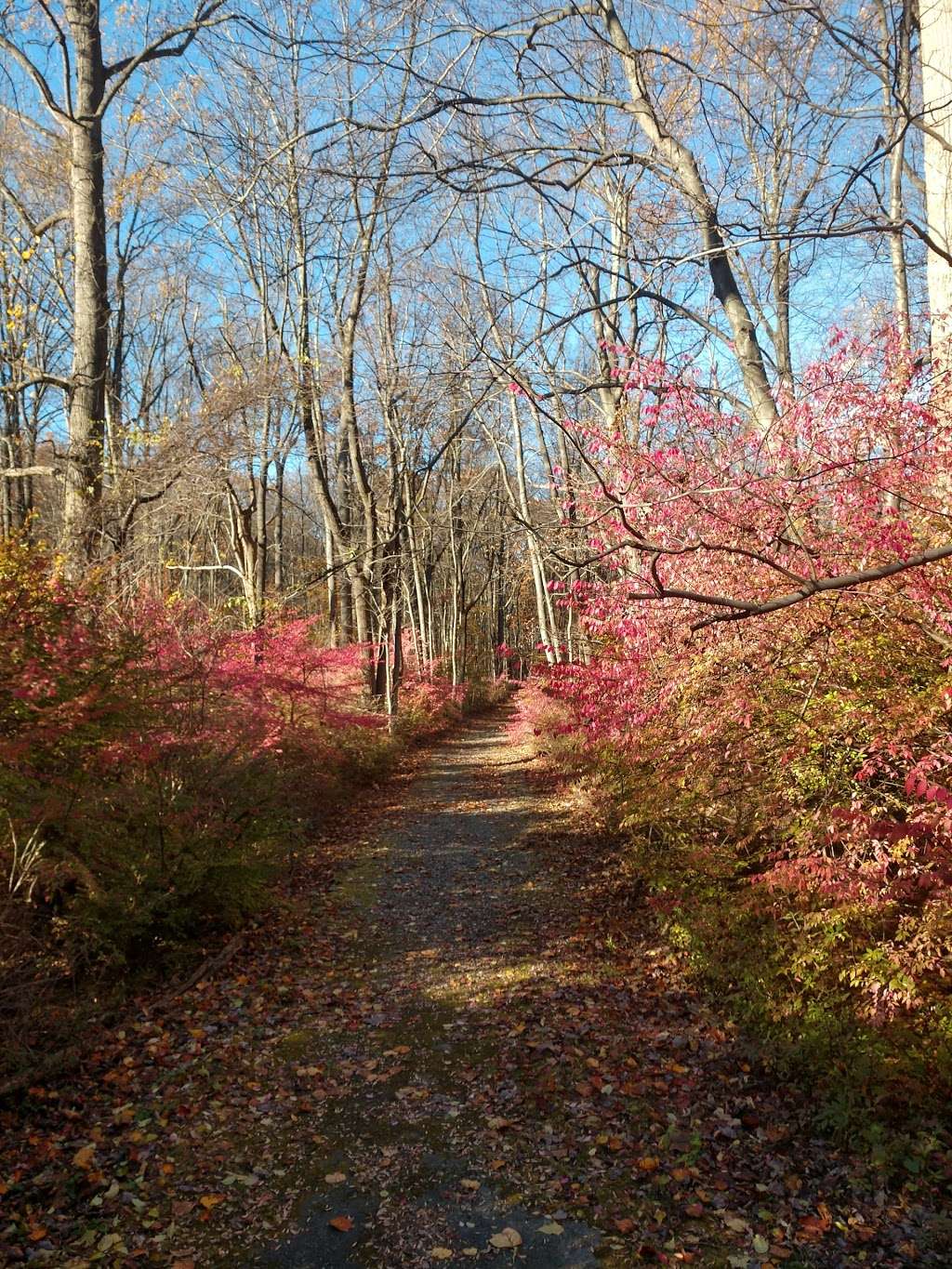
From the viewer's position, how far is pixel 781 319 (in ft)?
39.2

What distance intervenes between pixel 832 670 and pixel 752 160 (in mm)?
7192

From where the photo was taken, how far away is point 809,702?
201 inches

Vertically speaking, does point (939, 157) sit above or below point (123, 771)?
above

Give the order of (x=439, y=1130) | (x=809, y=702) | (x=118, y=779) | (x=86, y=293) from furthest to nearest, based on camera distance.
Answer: (x=86, y=293) → (x=118, y=779) → (x=809, y=702) → (x=439, y=1130)

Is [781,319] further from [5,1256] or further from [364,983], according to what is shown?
[5,1256]

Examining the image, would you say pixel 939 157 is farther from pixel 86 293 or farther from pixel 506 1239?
pixel 86 293

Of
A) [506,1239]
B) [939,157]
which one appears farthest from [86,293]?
[506,1239]

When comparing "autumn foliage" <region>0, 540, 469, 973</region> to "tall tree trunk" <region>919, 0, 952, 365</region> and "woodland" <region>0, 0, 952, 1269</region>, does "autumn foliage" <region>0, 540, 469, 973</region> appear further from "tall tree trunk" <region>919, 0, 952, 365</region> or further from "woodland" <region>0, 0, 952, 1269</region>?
"tall tree trunk" <region>919, 0, 952, 365</region>

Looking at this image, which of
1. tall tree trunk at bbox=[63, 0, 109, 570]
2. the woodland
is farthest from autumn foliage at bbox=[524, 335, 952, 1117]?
tall tree trunk at bbox=[63, 0, 109, 570]

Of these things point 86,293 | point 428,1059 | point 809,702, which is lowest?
point 428,1059

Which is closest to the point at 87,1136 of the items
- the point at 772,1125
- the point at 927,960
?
the point at 772,1125

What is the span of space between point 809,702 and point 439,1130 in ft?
10.8

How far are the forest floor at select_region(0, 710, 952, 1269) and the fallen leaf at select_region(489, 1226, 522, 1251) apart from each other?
22 millimetres

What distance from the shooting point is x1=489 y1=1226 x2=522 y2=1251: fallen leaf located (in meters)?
3.22
